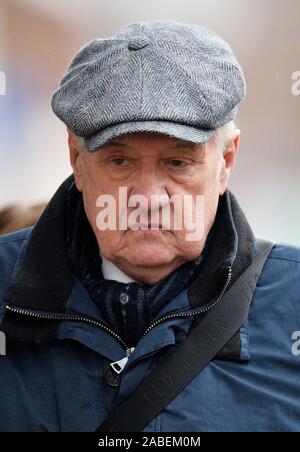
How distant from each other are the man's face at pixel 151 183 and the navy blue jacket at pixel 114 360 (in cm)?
14

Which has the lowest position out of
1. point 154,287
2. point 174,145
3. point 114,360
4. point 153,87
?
point 114,360

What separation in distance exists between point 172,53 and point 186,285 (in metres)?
0.70

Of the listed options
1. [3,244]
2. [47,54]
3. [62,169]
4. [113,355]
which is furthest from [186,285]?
[47,54]

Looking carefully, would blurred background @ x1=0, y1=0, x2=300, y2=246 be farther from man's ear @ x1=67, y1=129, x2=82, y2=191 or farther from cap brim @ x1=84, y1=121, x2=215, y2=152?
cap brim @ x1=84, y1=121, x2=215, y2=152

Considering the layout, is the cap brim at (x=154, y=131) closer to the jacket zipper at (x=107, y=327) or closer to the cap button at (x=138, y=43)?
the cap button at (x=138, y=43)

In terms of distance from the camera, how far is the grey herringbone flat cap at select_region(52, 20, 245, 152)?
207 cm

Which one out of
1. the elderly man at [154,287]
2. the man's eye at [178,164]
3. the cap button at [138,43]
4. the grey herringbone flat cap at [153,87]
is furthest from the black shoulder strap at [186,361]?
the cap button at [138,43]

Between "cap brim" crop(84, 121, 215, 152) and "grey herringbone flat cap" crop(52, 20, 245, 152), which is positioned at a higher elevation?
"grey herringbone flat cap" crop(52, 20, 245, 152)

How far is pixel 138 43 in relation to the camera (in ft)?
7.15

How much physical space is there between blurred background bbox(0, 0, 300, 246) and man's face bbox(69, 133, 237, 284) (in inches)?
60.9

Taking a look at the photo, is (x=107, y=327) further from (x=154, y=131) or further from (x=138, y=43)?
(x=138, y=43)

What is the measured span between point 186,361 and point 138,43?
928 millimetres

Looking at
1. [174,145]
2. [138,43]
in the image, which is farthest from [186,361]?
[138,43]

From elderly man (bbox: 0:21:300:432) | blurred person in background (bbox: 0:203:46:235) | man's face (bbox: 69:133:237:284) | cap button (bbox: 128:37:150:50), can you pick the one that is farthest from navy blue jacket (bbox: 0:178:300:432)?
blurred person in background (bbox: 0:203:46:235)
